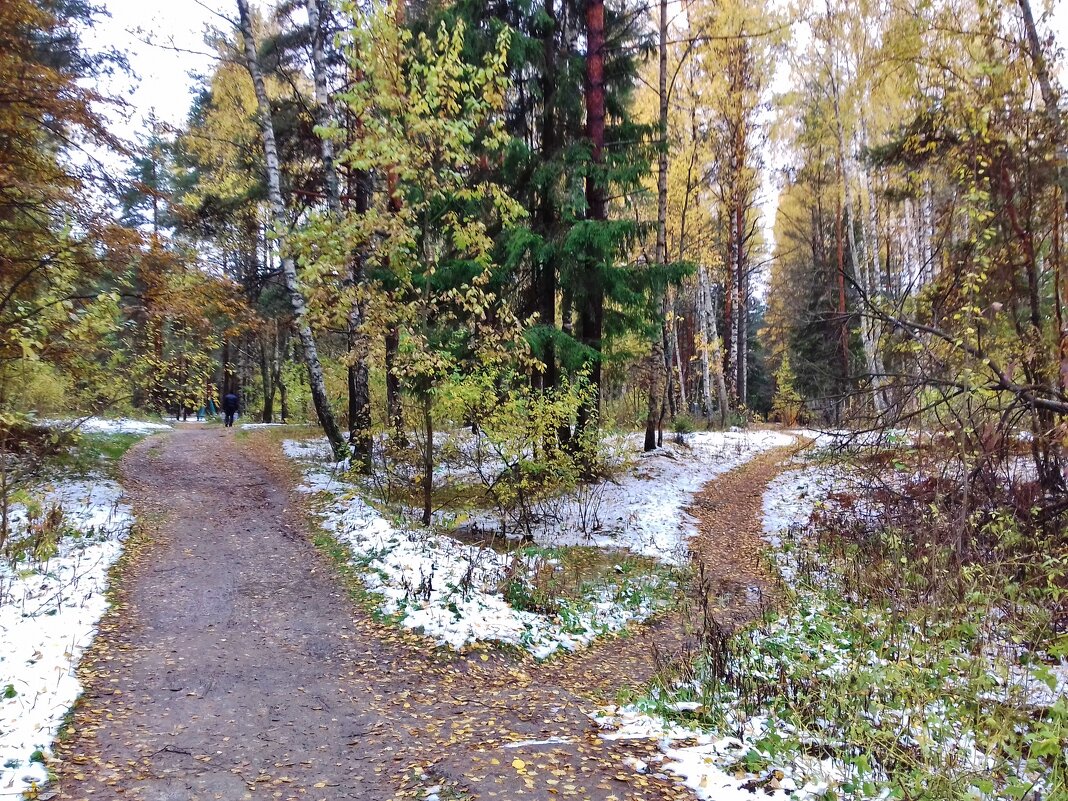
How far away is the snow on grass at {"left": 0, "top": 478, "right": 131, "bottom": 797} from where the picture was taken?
3945mm

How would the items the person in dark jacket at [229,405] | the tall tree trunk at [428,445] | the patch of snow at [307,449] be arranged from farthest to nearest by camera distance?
the person in dark jacket at [229,405], the patch of snow at [307,449], the tall tree trunk at [428,445]

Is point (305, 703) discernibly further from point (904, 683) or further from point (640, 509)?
point (640, 509)

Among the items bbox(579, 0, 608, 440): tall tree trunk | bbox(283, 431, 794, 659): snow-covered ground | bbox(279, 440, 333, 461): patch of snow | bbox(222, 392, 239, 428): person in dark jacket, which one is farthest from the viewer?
bbox(222, 392, 239, 428): person in dark jacket

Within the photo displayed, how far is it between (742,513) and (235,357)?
3020 cm

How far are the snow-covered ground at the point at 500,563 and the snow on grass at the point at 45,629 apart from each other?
2742 mm

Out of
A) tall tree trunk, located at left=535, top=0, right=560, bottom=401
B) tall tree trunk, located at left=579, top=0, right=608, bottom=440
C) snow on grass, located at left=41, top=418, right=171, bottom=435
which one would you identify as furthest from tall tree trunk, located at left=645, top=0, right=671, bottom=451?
snow on grass, located at left=41, top=418, right=171, bottom=435

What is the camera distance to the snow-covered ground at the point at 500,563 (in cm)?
641

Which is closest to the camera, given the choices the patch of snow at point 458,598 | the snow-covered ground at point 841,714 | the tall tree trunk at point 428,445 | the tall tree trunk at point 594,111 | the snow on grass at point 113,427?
the snow-covered ground at point 841,714

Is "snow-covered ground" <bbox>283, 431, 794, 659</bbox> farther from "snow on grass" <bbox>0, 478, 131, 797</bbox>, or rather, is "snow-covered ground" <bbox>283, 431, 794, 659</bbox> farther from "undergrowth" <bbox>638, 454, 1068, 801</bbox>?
"snow on grass" <bbox>0, 478, 131, 797</bbox>

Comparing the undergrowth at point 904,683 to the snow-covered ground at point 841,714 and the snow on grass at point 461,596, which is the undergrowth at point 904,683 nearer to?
the snow-covered ground at point 841,714

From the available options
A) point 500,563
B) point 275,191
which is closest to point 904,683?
point 500,563

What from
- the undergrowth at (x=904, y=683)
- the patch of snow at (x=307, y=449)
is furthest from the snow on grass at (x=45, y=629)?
the patch of snow at (x=307, y=449)

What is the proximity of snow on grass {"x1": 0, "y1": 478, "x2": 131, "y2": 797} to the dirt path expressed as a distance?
6.8 inches

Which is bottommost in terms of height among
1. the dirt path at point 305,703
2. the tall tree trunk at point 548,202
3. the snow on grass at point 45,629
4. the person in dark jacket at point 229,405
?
the dirt path at point 305,703
